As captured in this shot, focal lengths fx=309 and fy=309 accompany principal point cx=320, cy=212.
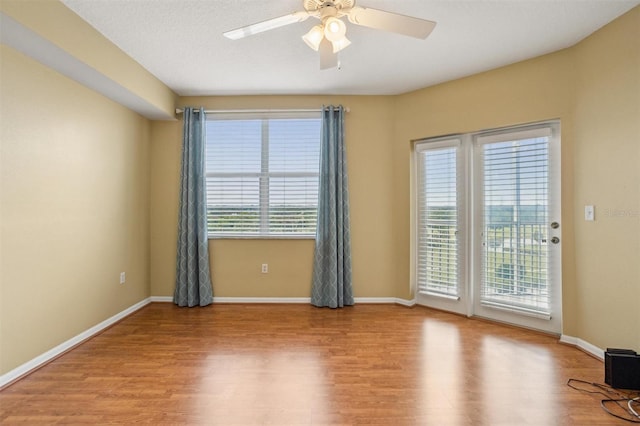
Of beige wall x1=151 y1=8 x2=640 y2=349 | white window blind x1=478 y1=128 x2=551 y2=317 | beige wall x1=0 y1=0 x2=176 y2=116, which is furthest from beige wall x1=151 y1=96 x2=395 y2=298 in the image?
white window blind x1=478 y1=128 x2=551 y2=317

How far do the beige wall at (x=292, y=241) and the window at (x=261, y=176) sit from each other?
0.56 feet

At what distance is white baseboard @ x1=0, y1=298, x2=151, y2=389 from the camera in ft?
6.99

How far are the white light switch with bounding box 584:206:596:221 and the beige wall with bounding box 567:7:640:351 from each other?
0.04m

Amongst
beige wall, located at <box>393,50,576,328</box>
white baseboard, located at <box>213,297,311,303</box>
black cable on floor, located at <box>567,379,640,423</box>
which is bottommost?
black cable on floor, located at <box>567,379,640,423</box>

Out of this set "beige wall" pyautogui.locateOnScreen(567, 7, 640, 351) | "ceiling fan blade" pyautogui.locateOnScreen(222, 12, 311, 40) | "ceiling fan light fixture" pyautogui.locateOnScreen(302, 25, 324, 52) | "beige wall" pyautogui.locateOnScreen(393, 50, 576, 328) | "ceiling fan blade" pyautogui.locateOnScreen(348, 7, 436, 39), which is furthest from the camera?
"beige wall" pyautogui.locateOnScreen(393, 50, 576, 328)

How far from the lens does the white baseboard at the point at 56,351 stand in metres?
2.13

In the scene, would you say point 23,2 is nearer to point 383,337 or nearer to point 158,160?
point 158,160

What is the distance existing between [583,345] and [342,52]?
3.27 metres

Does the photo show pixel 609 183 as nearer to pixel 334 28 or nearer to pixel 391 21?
pixel 391 21

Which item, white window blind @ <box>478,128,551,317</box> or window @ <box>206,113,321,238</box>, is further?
window @ <box>206,113,321,238</box>

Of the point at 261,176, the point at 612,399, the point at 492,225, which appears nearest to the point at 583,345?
the point at 612,399

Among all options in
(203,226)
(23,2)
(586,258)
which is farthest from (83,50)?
(586,258)

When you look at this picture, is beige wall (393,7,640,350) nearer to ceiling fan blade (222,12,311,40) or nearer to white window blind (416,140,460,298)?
white window blind (416,140,460,298)

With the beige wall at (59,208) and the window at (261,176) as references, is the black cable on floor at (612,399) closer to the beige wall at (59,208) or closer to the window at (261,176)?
the window at (261,176)
